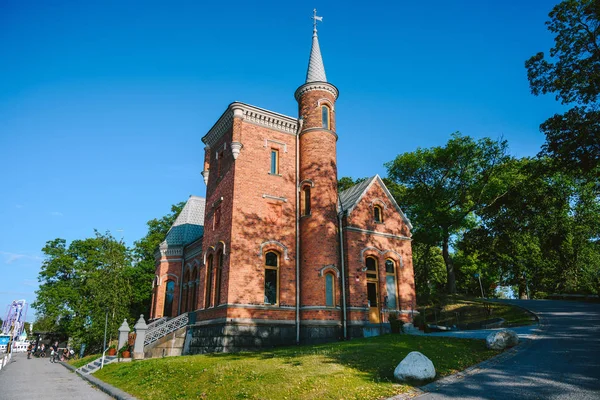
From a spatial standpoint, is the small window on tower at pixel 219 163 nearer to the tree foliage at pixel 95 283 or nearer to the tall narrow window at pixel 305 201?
the tall narrow window at pixel 305 201

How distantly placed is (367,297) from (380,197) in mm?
5849

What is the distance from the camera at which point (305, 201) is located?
20.7m

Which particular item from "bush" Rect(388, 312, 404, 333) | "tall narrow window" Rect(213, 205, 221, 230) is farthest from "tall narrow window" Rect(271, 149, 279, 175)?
"bush" Rect(388, 312, 404, 333)

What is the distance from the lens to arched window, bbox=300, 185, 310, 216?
20.5 m

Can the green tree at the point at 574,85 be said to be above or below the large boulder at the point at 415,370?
above

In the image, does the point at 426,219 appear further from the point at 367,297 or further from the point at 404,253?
the point at 367,297

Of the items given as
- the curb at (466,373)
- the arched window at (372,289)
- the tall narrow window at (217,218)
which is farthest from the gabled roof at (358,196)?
the curb at (466,373)

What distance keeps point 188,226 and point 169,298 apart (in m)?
5.44

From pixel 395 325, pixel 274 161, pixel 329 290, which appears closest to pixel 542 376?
pixel 395 325

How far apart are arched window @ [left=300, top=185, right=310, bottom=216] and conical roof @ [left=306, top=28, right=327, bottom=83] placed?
6659 mm

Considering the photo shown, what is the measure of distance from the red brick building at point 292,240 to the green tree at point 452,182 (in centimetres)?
1057

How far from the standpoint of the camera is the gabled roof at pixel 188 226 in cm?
2809

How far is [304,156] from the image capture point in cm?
2131

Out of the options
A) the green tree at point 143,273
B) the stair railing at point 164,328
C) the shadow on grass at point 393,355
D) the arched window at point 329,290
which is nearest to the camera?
the shadow on grass at point 393,355
